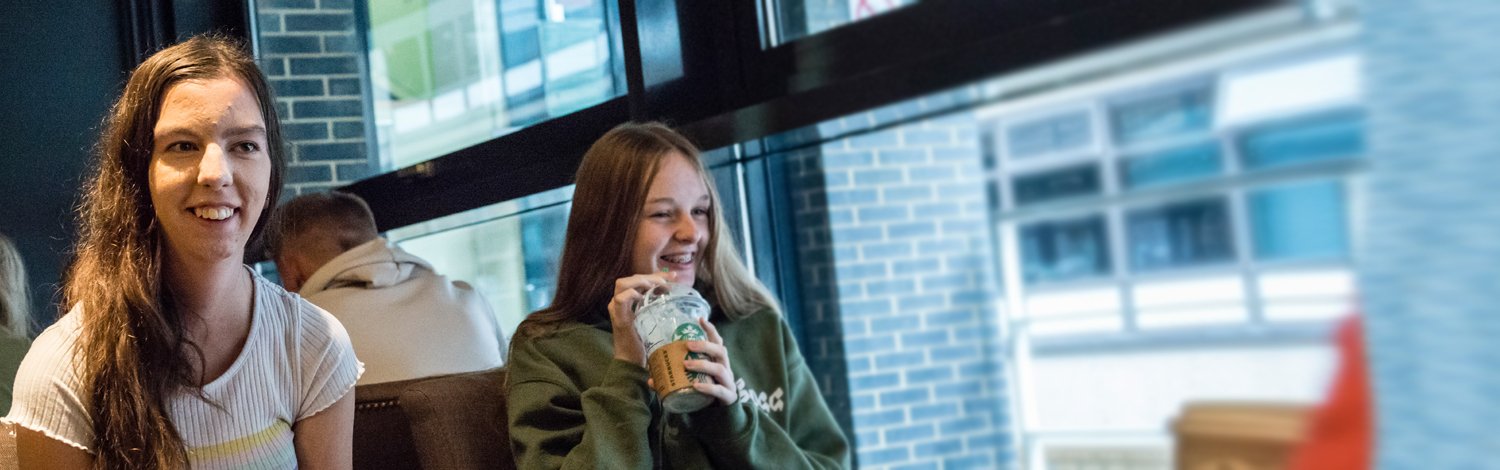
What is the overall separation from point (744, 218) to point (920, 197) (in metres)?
0.37

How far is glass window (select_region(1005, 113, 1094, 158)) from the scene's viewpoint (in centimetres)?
202

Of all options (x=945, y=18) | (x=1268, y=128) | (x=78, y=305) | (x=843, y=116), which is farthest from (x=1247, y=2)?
(x=78, y=305)

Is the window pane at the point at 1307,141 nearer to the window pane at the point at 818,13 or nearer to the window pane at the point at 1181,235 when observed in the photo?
the window pane at the point at 1181,235

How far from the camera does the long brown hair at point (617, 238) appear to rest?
2.29 metres

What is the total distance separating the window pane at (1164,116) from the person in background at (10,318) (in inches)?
91.1

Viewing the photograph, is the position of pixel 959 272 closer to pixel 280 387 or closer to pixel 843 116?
pixel 843 116

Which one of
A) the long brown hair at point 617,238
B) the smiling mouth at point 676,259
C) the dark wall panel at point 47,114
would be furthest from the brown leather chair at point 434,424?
the dark wall panel at point 47,114

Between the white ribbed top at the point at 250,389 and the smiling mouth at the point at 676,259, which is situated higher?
the smiling mouth at the point at 676,259

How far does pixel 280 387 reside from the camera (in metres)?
2.03

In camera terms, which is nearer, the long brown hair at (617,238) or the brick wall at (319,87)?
the long brown hair at (617,238)

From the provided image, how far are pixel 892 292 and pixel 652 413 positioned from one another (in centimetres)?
90

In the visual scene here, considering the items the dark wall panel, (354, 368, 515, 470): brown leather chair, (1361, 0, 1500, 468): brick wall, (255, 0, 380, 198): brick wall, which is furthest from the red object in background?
the dark wall panel

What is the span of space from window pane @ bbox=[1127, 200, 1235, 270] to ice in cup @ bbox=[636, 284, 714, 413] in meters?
0.62

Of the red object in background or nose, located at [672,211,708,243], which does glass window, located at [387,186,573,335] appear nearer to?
nose, located at [672,211,708,243]
